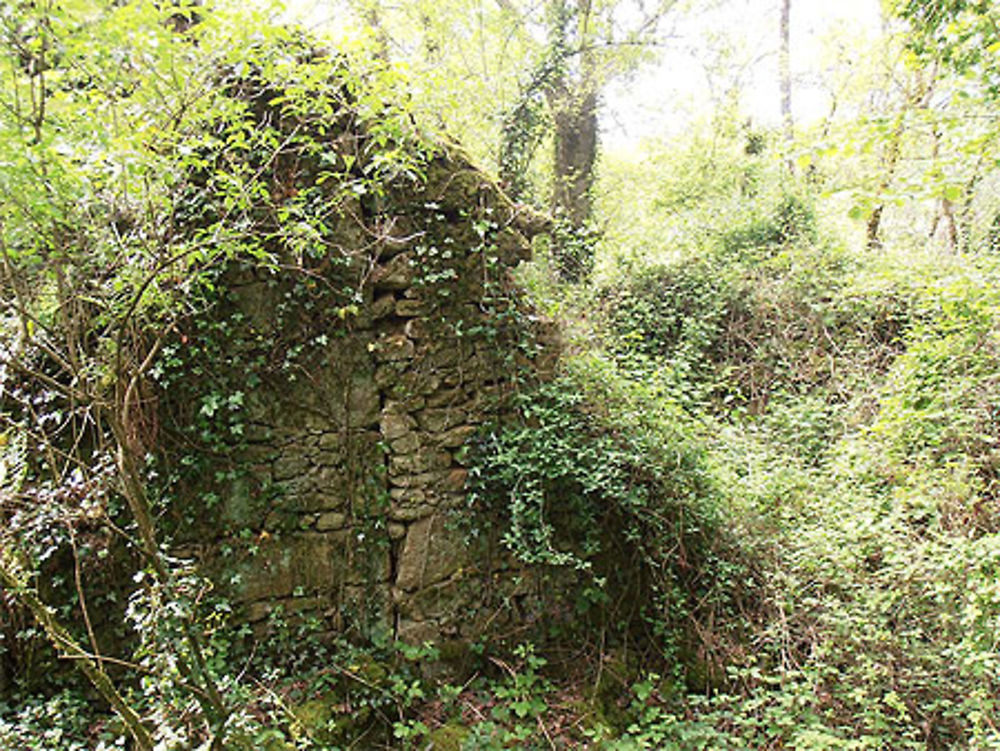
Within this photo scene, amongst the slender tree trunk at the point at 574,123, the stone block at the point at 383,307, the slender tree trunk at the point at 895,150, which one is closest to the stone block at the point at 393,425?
the stone block at the point at 383,307

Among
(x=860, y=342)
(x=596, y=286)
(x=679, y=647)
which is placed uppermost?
(x=596, y=286)

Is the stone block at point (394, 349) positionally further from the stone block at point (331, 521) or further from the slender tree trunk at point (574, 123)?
the slender tree trunk at point (574, 123)

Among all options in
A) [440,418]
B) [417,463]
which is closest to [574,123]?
[440,418]

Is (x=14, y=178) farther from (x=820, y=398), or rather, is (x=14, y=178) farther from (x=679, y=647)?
(x=820, y=398)

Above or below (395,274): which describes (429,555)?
below

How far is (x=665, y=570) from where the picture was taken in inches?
165

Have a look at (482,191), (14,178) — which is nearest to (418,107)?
(482,191)

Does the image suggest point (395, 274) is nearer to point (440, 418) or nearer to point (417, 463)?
point (440, 418)

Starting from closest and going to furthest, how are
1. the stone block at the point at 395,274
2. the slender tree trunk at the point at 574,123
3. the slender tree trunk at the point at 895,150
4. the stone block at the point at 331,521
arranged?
the stone block at the point at 331,521
the stone block at the point at 395,274
the slender tree trunk at the point at 895,150
the slender tree trunk at the point at 574,123

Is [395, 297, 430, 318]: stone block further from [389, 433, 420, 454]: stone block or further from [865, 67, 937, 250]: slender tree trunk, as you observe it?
[865, 67, 937, 250]: slender tree trunk

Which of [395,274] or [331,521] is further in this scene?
[395,274]

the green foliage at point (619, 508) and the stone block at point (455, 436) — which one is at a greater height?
the stone block at point (455, 436)

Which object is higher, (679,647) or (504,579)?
(504,579)

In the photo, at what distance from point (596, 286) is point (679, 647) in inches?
189
